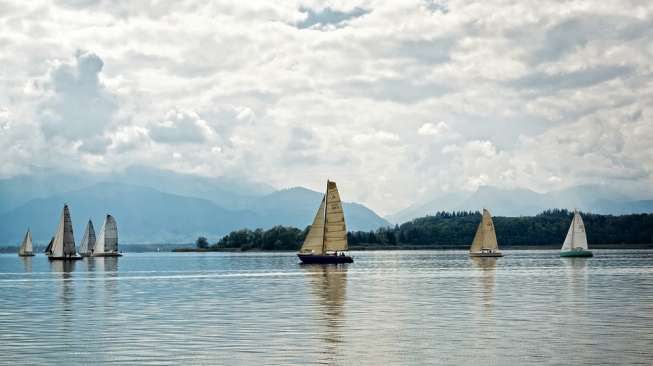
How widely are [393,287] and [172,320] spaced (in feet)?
122

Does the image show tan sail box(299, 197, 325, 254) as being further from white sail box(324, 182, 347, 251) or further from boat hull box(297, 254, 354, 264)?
boat hull box(297, 254, 354, 264)

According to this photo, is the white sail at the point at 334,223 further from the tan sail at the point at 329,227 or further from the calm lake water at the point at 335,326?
the calm lake water at the point at 335,326

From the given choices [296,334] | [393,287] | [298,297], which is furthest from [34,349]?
[393,287]

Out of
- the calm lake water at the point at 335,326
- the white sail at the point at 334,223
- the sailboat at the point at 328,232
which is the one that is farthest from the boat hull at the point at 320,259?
the calm lake water at the point at 335,326

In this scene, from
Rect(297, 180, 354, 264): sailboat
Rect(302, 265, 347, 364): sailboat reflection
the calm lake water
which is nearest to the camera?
the calm lake water

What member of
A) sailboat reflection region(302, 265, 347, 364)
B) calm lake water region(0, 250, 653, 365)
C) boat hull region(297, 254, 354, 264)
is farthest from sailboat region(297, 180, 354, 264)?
calm lake water region(0, 250, 653, 365)

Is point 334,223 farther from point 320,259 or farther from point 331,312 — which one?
point 331,312

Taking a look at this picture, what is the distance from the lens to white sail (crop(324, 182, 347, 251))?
154 meters

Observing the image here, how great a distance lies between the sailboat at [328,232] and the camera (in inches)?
6083

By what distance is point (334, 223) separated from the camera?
15588cm

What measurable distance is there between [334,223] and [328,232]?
266 cm

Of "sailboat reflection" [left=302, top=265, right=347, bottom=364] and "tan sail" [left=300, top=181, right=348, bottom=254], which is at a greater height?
"tan sail" [left=300, top=181, right=348, bottom=254]

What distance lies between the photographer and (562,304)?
201ft

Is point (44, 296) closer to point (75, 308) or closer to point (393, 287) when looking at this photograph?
A: point (75, 308)
